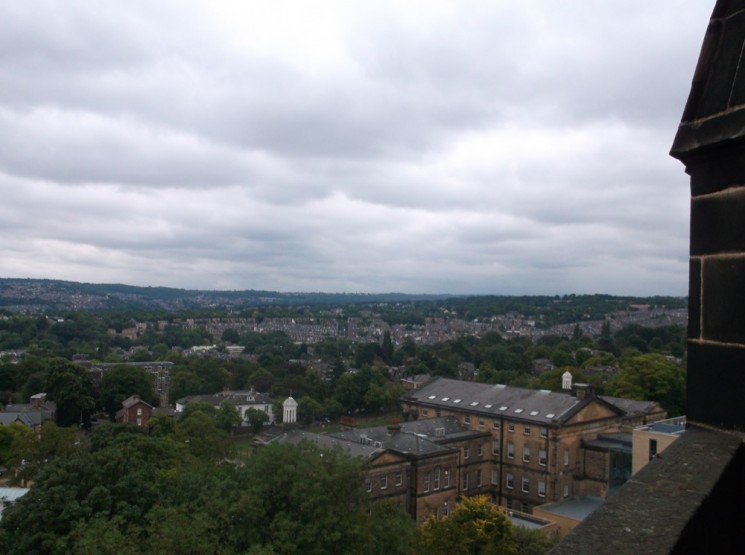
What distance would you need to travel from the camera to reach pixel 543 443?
39.1 meters

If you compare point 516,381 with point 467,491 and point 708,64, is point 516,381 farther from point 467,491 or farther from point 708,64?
point 708,64

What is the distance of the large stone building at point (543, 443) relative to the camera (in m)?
38.7

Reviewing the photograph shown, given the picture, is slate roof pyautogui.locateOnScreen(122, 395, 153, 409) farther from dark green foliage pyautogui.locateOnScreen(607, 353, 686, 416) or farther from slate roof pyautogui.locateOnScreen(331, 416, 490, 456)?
dark green foliage pyautogui.locateOnScreen(607, 353, 686, 416)

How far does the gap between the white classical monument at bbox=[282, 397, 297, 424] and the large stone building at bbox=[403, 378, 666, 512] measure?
28856 mm

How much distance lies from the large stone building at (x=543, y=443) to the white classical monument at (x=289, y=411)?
28856 millimetres

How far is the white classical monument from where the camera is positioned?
6806cm

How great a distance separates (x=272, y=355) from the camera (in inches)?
4407

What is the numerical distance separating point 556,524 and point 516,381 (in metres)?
43.9

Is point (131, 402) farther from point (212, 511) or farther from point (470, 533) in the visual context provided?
point (470, 533)

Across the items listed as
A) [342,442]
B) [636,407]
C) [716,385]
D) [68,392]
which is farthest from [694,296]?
[68,392]

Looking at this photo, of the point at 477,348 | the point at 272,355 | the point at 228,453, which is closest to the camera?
the point at 228,453

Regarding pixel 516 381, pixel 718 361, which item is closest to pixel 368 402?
pixel 516 381

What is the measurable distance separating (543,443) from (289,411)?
35.9m

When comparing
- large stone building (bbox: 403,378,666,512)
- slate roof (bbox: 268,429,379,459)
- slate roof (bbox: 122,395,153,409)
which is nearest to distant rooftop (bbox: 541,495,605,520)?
large stone building (bbox: 403,378,666,512)
